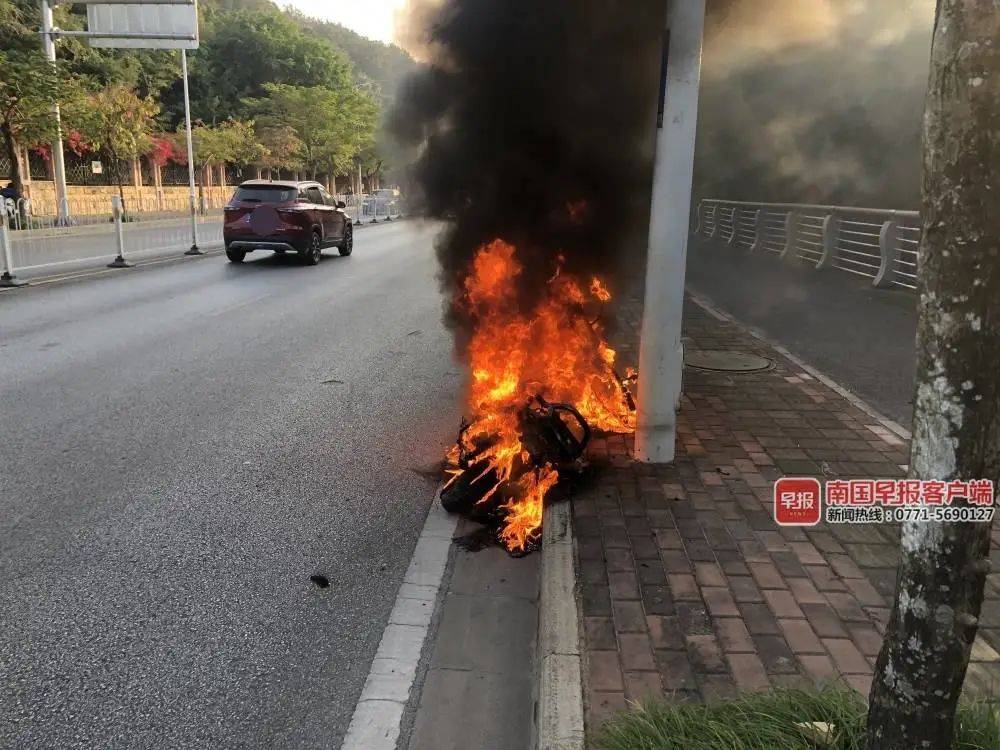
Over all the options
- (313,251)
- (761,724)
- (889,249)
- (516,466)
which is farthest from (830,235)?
(761,724)

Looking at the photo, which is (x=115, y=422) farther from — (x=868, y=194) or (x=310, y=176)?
(x=310, y=176)

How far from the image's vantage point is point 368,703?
2572 mm

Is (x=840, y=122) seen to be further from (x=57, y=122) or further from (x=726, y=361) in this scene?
(x=57, y=122)

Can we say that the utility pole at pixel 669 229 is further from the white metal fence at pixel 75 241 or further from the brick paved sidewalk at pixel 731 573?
the white metal fence at pixel 75 241

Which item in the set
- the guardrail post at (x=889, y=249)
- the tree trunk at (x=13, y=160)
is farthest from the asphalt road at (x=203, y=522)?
the tree trunk at (x=13, y=160)

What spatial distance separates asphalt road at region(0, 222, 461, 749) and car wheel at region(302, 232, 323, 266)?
7195 mm

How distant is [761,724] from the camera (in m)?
2.07

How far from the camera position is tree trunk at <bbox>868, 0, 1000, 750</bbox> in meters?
1.39

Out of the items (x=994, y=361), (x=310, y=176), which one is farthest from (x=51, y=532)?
(x=310, y=176)

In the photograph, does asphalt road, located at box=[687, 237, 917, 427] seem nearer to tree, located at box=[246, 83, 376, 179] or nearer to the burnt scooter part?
the burnt scooter part

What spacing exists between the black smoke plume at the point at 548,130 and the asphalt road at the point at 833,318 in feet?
7.04

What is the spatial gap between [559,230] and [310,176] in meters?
43.9

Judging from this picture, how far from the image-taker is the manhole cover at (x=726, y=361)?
6539mm

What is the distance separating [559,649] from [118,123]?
98.4 ft
